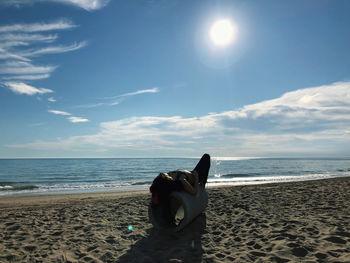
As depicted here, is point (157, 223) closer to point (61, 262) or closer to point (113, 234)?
point (113, 234)

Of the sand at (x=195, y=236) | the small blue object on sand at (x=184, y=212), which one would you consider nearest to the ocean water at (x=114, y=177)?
the sand at (x=195, y=236)

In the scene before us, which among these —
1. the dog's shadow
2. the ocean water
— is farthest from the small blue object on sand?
the ocean water

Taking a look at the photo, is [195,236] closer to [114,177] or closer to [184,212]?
[184,212]

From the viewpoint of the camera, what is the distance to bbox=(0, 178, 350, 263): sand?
3.98 metres

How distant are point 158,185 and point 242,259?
2.13m

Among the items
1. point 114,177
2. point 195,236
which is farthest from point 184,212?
point 114,177

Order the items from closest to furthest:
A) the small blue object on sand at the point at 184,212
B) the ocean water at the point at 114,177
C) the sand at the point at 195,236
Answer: the sand at the point at 195,236 → the small blue object on sand at the point at 184,212 → the ocean water at the point at 114,177

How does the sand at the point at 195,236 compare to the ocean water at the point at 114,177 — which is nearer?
the sand at the point at 195,236

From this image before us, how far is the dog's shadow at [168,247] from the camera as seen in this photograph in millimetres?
3995

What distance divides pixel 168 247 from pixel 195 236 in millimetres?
756

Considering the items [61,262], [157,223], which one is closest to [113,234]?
[157,223]

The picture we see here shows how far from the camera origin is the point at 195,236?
496cm

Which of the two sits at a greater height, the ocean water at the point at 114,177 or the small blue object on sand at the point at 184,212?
the small blue object on sand at the point at 184,212

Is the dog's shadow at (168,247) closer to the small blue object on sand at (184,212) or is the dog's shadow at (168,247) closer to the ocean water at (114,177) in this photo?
the small blue object on sand at (184,212)
